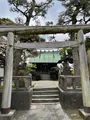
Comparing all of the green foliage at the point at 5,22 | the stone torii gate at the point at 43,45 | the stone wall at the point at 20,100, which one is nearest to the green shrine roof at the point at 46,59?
the green foliage at the point at 5,22

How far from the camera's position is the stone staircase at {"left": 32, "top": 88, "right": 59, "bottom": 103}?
9.70 meters

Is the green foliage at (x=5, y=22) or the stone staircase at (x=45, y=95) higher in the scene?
the green foliage at (x=5, y=22)

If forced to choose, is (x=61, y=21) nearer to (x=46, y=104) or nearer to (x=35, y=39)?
(x=35, y=39)

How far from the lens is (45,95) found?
1036 centimetres

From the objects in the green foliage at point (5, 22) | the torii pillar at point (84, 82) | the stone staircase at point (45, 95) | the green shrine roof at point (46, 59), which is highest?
the green foliage at point (5, 22)

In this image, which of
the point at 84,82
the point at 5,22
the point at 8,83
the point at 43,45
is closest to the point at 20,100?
the point at 8,83

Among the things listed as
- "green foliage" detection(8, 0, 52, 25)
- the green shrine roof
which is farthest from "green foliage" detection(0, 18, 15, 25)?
the green shrine roof

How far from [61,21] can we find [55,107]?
6528mm

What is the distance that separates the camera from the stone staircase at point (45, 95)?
9.70 metres

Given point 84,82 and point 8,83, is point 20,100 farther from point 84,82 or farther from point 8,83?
point 84,82

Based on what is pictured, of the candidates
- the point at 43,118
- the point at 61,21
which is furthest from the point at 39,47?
the point at 61,21

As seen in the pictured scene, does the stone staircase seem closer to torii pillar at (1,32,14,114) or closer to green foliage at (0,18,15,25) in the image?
torii pillar at (1,32,14,114)

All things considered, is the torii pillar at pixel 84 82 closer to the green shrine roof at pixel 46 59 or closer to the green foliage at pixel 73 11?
the green foliage at pixel 73 11

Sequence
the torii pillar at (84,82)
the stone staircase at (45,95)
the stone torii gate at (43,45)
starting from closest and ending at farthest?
the torii pillar at (84,82) → the stone torii gate at (43,45) → the stone staircase at (45,95)
